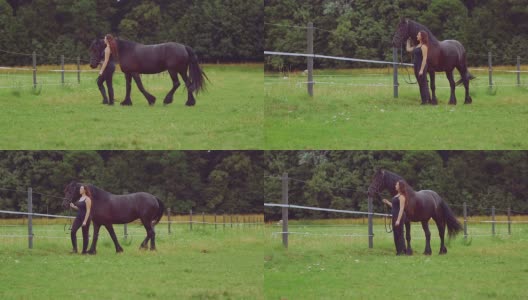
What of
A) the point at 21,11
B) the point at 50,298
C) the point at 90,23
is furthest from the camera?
the point at 21,11

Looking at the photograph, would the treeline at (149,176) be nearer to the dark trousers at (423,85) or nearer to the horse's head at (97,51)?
the horse's head at (97,51)

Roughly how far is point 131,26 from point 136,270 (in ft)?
40.6

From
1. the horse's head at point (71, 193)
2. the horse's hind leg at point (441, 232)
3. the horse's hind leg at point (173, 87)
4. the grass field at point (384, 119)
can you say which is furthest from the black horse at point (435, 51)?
the horse's head at point (71, 193)

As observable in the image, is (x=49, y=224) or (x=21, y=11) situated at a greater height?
(x=21, y=11)

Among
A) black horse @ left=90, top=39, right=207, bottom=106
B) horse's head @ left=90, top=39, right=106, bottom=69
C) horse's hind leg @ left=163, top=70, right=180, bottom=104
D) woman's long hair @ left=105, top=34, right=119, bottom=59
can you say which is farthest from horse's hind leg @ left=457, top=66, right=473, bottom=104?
horse's head @ left=90, top=39, right=106, bottom=69

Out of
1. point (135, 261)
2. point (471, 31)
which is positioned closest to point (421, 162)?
point (471, 31)

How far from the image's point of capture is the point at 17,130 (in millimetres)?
18281

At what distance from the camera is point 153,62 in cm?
1978

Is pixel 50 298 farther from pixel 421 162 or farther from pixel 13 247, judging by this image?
pixel 421 162

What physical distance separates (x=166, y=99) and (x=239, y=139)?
2.41 meters

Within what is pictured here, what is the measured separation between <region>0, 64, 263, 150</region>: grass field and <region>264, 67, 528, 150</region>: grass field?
2.17 feet

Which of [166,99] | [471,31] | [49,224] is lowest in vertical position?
[49,224]

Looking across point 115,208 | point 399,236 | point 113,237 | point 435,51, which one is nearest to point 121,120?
point 115,208

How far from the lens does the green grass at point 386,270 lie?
14148 mm
